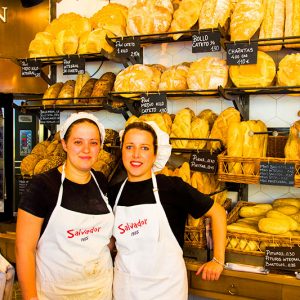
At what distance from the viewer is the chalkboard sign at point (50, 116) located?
2.96m

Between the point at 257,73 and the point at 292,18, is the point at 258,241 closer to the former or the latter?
the point at 257,73

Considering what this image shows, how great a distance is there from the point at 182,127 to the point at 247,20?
0.71 metres

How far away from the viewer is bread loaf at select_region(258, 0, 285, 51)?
2279 millimetres

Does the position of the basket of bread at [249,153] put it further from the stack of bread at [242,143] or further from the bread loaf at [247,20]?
the bread loaf at [247,20]

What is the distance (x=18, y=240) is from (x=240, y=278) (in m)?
1.12

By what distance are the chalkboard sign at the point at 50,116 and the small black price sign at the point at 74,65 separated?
317 mm

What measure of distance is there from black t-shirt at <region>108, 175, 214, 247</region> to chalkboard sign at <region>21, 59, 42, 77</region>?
145 cm

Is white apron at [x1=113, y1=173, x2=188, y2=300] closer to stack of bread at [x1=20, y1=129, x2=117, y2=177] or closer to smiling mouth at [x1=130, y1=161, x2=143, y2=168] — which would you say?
smiling mouth at [x1=130, y1=161, x2=143, y2=168]

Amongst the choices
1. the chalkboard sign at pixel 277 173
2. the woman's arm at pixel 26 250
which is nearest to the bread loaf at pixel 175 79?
the chalkboard sign at pixel 277 173

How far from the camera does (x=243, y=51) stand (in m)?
A: 2.22

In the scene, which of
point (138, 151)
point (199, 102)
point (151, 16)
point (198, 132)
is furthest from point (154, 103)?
point (138, 151)

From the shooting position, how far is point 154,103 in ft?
8.17

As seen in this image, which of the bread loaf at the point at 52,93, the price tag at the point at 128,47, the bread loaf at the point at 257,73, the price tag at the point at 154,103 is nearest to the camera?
the bread loaf at the point at 257,73

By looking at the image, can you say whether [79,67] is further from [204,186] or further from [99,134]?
[204,186]
